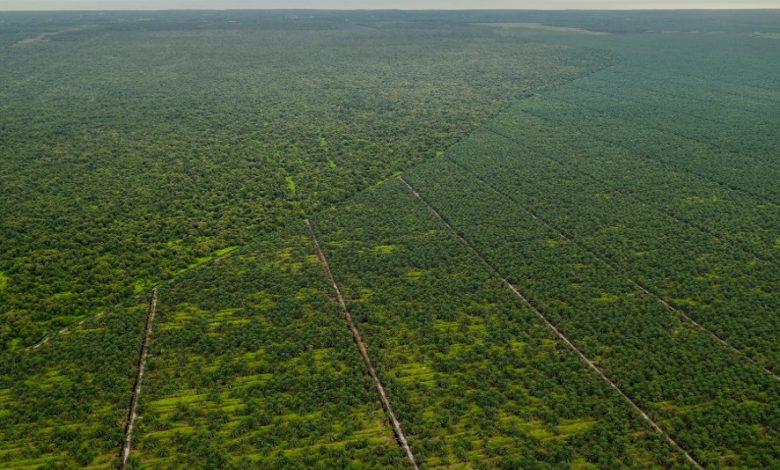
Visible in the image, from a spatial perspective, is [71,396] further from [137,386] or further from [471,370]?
[471,370]

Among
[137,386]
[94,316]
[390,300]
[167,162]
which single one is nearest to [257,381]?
[137,386]

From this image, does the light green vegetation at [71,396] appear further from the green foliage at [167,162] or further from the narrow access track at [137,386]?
the green foliage at [167,162]

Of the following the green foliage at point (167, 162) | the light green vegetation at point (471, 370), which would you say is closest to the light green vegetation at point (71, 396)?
the green foliage at point (167, 162)

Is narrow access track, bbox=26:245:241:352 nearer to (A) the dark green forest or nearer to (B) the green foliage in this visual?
(A) the dark green forest

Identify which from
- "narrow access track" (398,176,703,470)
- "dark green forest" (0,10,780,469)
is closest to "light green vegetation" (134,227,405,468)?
"dark green forest" (0,10,780,469)

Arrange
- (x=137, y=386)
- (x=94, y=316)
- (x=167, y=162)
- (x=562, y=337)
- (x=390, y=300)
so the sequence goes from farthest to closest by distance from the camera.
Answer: (x=167, y=162) → (x=390, y=300) → (x=94, y=316) → (x=562, y=337) → (x=137, y=386)
